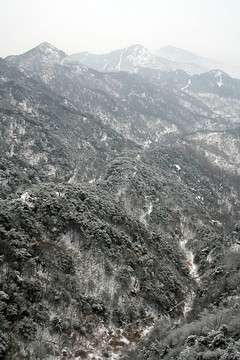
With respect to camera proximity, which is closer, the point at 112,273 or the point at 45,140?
the point at 112,273

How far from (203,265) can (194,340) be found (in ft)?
148

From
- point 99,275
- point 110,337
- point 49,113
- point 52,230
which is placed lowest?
point 110,337

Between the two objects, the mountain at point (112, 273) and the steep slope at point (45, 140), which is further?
the steep slope at point (45, 140)

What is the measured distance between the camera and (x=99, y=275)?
55.3m

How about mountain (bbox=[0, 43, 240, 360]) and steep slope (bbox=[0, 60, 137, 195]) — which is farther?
steep slope (bbox=[0, 60, 137, 195])

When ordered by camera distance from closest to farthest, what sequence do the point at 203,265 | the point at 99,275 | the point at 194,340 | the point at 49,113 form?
the point at 194,340, the point at 99,275, the point at 203,265, the point at 49,113

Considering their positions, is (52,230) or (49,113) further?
(49,113)

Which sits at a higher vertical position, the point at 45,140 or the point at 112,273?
the point at 45,140

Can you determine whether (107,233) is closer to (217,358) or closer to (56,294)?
(56,294)

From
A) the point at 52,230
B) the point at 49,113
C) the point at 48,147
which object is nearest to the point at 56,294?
the point at 52,230

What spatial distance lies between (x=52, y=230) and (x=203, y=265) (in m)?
46.3

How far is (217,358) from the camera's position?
31.3 meters

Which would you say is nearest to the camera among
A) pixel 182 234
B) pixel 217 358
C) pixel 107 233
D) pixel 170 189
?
pixel 217 358

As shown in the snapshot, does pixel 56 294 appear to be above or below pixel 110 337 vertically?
above
